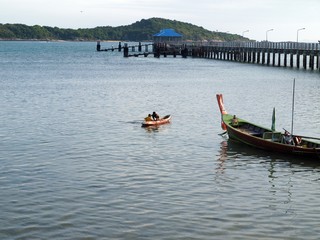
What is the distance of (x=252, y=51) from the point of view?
394ft

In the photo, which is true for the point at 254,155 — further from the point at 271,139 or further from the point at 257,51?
the point at 257,51

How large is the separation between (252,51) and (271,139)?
3469 inches

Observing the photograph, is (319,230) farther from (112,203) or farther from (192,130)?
(192,130)

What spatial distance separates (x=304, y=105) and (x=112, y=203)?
1323 inches

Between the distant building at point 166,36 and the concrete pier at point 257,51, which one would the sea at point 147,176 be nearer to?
the concrete pier at point 257,51

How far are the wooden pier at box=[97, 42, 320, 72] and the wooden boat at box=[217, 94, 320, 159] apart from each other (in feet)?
191

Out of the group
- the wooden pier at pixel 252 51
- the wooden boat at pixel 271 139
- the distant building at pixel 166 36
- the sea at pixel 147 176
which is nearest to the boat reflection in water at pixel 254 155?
the sea at pixel 147 176

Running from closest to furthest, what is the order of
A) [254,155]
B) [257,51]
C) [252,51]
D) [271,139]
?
[254,155] → [271,139] → [257,51] → [252,51]

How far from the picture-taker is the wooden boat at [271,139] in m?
31.2

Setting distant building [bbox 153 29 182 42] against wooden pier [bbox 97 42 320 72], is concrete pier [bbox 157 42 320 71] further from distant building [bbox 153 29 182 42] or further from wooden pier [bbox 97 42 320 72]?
distant building [bbox 153 29 182 42]

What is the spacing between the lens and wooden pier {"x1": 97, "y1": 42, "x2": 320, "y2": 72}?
9725 cm

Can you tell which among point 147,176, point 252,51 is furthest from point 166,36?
point 147,176

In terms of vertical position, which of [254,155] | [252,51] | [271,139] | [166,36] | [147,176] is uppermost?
[166,36]

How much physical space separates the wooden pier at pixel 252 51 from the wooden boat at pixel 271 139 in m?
58.3
